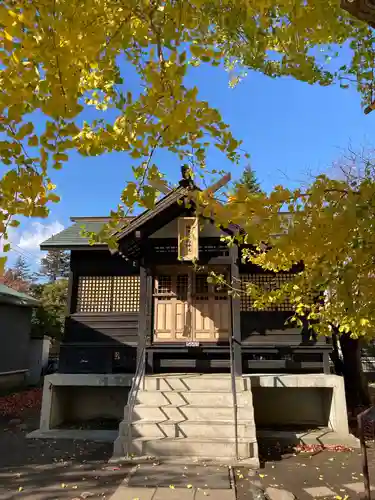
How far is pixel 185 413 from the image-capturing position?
7961 mm

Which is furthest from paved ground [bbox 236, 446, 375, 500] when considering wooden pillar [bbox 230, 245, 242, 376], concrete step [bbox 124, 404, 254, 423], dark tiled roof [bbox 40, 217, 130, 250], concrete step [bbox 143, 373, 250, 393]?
dark tiled roof [bbox 40, 217, 130, 250]

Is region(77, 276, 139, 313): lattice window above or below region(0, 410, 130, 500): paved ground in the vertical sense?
above

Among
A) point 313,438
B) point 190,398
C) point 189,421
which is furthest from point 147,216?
point 313,438

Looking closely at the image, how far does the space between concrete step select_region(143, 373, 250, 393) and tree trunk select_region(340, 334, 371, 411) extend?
5.83 metres

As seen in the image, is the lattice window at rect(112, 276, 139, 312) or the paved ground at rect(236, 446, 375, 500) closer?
the paved ground at rect(236, 446, 375, 500)

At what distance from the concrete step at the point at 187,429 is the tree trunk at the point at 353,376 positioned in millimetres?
6978

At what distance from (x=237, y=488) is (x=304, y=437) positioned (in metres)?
3.36

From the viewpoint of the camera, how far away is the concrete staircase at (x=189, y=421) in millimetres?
7055

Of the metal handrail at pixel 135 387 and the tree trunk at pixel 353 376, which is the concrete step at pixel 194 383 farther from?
the tree trunk at pixel 353 376

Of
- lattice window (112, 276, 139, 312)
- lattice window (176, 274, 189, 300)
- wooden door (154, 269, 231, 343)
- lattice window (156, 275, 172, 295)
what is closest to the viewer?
wooden door (154, 269, 231, 343)

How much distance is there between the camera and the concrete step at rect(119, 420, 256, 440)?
7.37m

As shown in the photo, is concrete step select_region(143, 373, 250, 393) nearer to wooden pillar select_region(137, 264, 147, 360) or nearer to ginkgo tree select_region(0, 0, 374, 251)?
wooden pillar select_region(137, 264, 147, 360)

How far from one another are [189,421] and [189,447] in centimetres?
66

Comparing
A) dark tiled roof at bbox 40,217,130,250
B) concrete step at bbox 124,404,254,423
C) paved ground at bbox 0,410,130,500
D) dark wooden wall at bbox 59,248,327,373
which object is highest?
dark tiled roof at bbox 40,217,130,250
